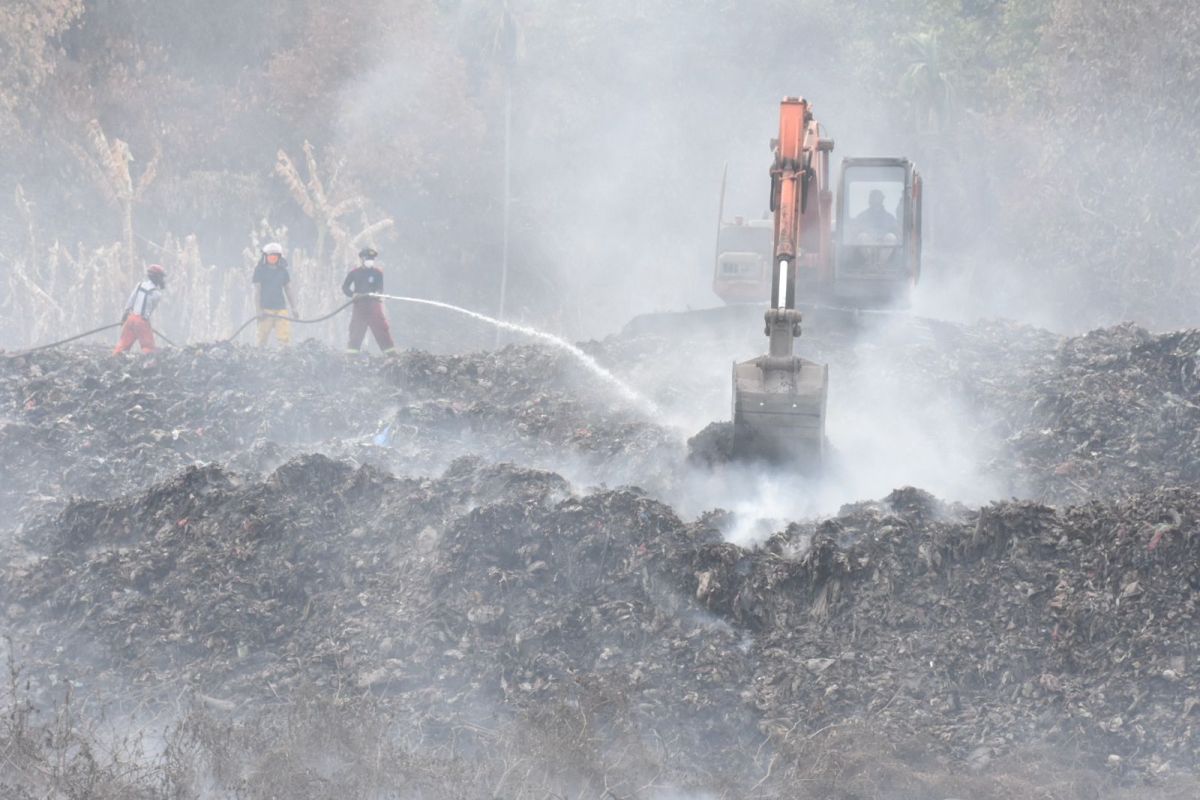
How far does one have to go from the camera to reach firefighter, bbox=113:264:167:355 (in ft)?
50.2

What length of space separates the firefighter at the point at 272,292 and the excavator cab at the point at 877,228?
247 inches

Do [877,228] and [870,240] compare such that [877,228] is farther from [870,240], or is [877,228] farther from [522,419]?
[522,419]

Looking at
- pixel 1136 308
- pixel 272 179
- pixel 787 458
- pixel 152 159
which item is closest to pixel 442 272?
pixel 272 179

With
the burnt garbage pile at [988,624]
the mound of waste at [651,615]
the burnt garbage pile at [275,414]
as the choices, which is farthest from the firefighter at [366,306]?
the burnt garbage pile at [988,624]

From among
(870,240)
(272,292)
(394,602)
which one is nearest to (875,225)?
(870,240)

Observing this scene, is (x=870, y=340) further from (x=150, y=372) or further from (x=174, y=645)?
(x=174, y=645)

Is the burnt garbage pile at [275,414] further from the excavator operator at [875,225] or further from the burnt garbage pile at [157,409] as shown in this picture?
the excavator operator at [875,225]

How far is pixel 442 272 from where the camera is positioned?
3294cm

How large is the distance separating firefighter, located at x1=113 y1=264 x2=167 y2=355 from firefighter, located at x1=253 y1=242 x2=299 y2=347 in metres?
1.18

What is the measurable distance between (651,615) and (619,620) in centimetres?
21

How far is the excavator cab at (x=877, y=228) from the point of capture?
15.1 m

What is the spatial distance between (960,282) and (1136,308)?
4167 mm

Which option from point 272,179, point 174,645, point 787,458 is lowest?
point 174,645

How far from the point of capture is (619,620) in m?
8.71
